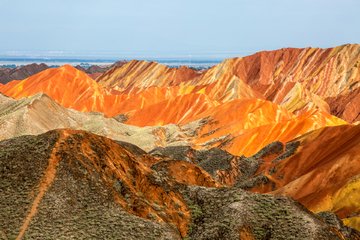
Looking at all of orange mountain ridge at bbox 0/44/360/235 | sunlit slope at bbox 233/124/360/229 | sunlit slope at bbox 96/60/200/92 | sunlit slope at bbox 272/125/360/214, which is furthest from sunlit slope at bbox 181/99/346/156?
sunlit slope at bbox 96/60/200/92

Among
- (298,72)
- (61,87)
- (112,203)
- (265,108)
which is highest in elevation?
(112,203)

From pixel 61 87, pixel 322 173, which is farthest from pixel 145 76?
pixel 322 173

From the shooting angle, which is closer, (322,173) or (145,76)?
(322,173)

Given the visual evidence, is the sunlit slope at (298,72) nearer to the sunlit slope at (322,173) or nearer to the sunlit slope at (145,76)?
the sunlit slope at (145,76)

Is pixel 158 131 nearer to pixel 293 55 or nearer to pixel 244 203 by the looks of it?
pixel 244 203

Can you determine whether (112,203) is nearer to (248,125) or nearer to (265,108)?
(248,125)

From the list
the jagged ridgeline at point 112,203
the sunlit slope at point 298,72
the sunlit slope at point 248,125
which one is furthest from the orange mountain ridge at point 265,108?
the jagged ridgeline at point 112,203
